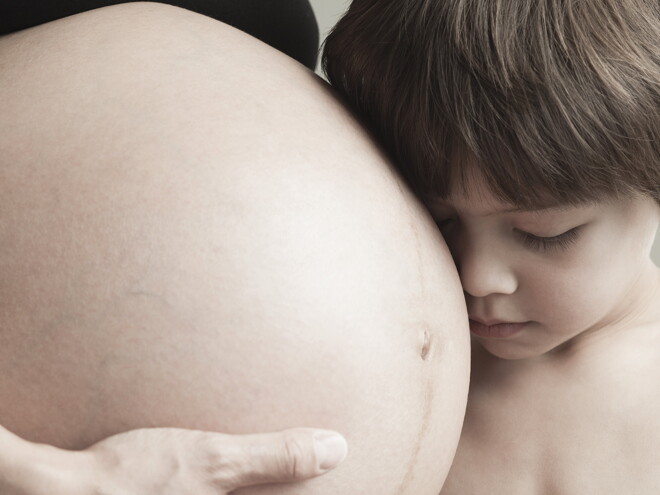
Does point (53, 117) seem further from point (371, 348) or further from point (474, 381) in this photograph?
point (474, 381)

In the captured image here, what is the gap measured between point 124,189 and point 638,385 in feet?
1.91

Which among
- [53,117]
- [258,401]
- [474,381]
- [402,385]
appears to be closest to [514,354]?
[474,381]

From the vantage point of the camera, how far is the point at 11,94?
611mm

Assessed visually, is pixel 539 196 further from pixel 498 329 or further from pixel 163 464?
pixel 163 464

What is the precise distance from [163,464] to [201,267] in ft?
0.46

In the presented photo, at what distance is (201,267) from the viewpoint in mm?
547

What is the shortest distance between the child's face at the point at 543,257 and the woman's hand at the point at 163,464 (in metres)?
0.30

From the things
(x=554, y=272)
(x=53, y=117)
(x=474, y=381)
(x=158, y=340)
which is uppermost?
(x=53, y=117)

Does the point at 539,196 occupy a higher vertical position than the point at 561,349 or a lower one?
higher

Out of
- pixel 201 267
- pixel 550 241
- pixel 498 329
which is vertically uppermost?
pixel 201 267

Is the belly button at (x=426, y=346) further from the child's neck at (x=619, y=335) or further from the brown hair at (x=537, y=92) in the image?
the child's neck at (x=619, y=335)

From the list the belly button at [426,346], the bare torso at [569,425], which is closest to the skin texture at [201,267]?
the belly button at [426,346]

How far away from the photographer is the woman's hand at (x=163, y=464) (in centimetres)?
50

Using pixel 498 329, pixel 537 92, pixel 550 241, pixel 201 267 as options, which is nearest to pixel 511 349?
pixel 498 329
